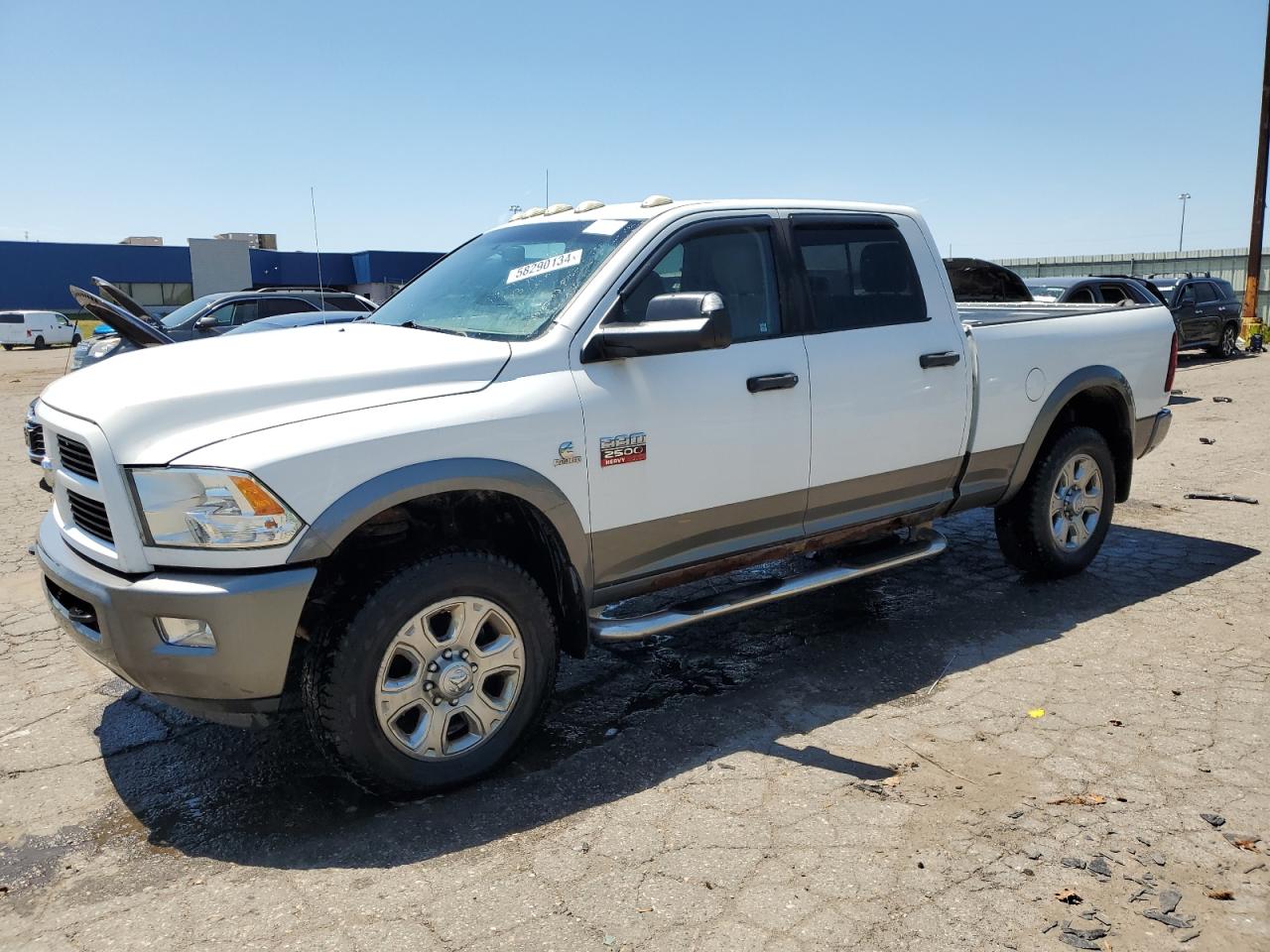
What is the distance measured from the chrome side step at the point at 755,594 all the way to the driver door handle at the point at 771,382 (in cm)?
84

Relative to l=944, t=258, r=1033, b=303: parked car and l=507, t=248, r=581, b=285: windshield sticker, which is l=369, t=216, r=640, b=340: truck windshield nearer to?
l=507, t=248, r=581, b=285: windshield sticker

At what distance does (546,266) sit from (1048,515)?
129 inches

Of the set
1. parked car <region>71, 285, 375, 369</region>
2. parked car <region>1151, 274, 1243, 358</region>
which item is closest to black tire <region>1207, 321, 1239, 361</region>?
parked car <region>1151, 274, 1243, 358</region>

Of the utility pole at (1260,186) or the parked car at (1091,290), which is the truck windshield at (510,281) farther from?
the utility pole at (1260,186)

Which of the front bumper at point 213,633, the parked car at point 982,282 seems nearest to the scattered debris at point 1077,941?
the front bumper at point 213,633

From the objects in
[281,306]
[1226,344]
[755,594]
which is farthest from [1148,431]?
[1226,344]

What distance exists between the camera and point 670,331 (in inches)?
142

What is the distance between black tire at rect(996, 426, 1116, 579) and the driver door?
191 cm

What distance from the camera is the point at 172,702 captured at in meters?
3.27

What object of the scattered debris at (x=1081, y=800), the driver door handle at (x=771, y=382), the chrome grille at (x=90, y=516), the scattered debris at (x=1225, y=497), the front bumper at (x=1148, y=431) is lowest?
the scattered debris at (x=1225, y=497)

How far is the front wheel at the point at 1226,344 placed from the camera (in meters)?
21.2

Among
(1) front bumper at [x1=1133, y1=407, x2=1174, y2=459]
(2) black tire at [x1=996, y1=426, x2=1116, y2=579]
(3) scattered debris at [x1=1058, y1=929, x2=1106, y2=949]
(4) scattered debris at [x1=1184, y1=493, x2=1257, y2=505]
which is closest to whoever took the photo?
(3) scattered debris at [x1=1058, y1=929, x2=1106, y2=949]

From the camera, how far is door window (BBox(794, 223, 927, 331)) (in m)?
4.54

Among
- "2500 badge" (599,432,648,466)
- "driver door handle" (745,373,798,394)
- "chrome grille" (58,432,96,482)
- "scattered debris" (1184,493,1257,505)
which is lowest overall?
"scattered debris" (1184,493,1257,505)
